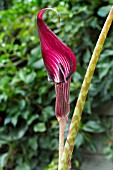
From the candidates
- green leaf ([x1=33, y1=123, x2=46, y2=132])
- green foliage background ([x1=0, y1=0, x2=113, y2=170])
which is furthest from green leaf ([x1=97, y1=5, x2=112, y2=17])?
green leaf ([x1=33, y1=123, x2=46, y2=132])

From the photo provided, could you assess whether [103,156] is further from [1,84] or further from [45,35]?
[45,35]

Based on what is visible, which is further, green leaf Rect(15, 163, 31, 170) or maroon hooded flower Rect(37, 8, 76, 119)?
green leaf Rect(15, 163, 31, 170)

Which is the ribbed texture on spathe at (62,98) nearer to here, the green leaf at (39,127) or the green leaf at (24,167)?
the green leaf at (39,127)

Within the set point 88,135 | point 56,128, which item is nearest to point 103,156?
point 88,135

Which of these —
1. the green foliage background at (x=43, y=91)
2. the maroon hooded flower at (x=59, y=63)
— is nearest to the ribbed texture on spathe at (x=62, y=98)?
the maroon hooded flower at (x=59, y=63)

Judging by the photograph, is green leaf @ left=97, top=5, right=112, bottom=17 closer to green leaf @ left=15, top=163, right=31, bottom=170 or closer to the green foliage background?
the green foliage background

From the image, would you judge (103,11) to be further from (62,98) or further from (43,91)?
(62,98)
